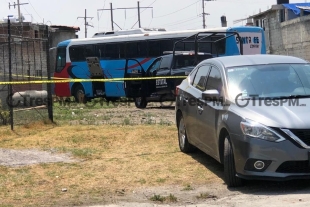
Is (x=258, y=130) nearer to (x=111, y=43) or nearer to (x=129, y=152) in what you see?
(x=129, y=152)

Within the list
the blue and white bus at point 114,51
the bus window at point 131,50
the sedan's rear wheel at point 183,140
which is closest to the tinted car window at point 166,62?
the blue and white bus at point 114,51

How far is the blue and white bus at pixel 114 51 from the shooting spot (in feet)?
74.3

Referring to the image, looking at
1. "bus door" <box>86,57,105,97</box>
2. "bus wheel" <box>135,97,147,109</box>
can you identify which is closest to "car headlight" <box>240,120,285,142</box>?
"bus wheel" <box>135,97,147,109</box>

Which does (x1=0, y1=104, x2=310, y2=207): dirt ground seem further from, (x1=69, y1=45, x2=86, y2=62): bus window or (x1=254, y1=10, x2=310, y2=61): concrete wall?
(x1=254, y1=10, x2=310, y2=61): concrete wall

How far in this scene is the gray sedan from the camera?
6.50 metres

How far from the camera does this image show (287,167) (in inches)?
259

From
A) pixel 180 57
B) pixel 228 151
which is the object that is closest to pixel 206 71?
pixel 228 151

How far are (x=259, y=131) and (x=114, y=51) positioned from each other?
19.1 metres

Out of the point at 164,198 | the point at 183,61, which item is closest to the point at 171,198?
the point at 164,198

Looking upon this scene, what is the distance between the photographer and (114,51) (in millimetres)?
25250

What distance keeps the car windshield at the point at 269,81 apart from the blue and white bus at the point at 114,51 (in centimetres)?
1317

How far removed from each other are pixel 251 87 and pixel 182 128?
226 centimetres

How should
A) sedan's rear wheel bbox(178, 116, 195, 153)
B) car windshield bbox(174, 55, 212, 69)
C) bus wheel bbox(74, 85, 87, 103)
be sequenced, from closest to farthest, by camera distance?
1. sedan's rear wheel bbox(178, 116, 195, 153)
2. car windshield bbox(174, 55, 212, 69)
3. bus wheel bbox(74, 85, 87, 103)

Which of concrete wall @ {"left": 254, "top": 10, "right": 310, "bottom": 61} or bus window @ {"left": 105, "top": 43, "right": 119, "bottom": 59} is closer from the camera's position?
bus window @ {"left": 105, "top": 43, "right": 119, "bottom": 59}
